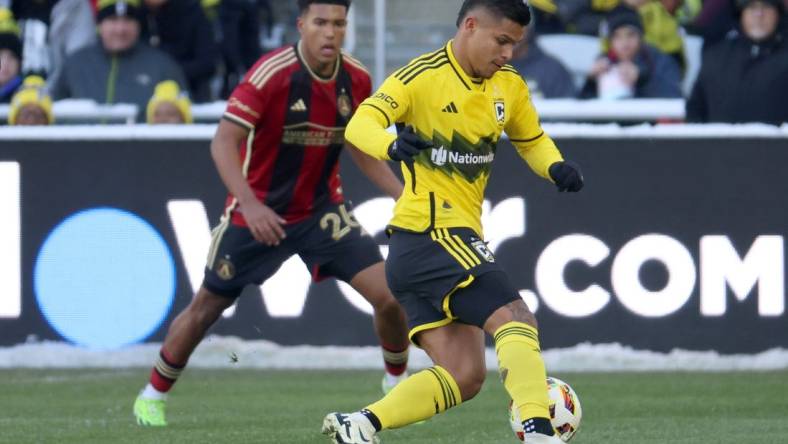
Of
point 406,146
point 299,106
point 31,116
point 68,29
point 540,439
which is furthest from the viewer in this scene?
point 68,29

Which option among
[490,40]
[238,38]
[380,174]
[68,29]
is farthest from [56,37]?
[490,40]

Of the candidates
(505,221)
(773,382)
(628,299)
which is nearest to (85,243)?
(505,221)

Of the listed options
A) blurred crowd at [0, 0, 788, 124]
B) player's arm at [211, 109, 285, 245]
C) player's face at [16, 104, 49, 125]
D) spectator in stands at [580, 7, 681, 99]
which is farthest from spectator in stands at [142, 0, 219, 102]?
player's arm at [211, 109, 285, 245]

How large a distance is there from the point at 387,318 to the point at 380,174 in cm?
76

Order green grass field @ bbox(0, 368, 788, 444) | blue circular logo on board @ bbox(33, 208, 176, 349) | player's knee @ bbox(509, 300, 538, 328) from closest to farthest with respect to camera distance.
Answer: player's knee @ bbox(509, 300, 538, 328), green grass field @ bbox(0, 368, 788, 444), blue circular logo on board @ bbox(33, 208, 176, 349)

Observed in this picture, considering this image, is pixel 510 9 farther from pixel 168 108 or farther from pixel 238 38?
pixel 238 38

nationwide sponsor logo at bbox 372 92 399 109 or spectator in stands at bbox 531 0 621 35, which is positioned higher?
nationwide sponsor logo at bbox 372 92 399 109

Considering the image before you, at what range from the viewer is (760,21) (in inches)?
469

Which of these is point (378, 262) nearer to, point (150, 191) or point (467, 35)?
point (467, 35)

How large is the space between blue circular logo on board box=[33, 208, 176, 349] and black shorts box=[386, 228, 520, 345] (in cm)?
460

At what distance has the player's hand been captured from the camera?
832 centimetres

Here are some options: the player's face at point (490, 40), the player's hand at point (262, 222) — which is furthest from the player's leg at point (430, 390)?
the player's hand at point (262, 222)

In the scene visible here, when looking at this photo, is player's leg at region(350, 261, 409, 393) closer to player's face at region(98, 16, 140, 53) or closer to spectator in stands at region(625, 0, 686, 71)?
player's face at region(98, 16, 140, 53)

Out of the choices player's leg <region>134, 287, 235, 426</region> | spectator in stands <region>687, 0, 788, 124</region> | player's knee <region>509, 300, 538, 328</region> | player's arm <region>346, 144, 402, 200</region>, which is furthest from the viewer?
spectator in stands <region>687, 0, 788, 124</region>
